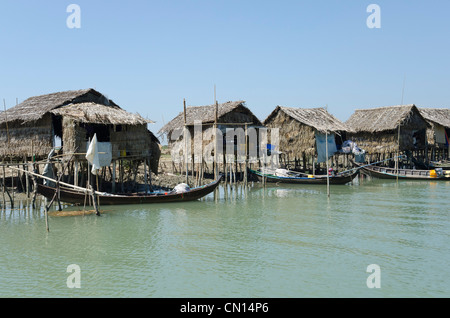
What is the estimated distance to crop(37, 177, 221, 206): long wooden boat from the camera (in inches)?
598

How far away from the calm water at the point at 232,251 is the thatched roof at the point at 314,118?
10.0 meters

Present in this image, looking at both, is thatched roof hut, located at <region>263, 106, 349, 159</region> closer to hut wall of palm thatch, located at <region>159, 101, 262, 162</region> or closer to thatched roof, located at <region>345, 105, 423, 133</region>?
thatched roof, located at <region>345, 105, 423, 133</region>

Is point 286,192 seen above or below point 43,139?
below

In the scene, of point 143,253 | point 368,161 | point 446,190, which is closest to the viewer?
point 143,253

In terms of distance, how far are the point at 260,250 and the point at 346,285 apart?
271 cm

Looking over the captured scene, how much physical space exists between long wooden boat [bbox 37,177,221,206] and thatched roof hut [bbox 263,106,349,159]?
9694 mm

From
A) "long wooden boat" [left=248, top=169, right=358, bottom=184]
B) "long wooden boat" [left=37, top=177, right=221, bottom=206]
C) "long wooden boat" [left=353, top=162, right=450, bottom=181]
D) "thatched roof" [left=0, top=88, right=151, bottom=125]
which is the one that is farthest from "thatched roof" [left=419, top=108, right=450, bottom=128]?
"thatched roof" [left=0, top=88, right=151, bottom=125]

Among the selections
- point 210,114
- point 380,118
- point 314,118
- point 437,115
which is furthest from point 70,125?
point 437,115

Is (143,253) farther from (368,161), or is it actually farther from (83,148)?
(368,161)

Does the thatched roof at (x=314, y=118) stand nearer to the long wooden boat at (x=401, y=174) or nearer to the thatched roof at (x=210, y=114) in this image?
the thatched roof at (x=210, y=114)

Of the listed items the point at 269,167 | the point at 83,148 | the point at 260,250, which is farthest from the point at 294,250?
the point at 269,167

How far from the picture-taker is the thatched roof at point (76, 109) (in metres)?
16.8

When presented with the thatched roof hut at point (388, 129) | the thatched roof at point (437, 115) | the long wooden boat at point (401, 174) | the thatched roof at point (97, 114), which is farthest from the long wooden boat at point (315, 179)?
the thatched roof at point (437, 115)

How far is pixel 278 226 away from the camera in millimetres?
12742
